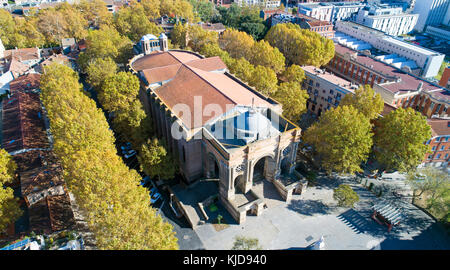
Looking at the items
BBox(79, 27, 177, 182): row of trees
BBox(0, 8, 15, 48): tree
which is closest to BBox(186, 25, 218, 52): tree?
BBox(79, 27, 177, 182): row of trees

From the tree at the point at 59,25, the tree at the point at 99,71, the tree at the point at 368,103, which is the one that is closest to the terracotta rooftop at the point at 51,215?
the tree at the point at 99,71

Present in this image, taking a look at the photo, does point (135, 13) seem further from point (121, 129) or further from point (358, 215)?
point (358, 215)

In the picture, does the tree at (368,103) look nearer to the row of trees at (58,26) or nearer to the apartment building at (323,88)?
the apartment building at (323,88)

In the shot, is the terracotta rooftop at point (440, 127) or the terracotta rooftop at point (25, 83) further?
the terracotta rooftop at point (25, 83)

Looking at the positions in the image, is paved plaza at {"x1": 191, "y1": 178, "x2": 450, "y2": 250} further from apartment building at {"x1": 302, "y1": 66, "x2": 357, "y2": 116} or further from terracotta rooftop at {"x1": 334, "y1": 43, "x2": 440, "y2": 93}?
terracotta rooftop at {"x1": 334, "y1": 43, "x2": 440, "y2": 93}

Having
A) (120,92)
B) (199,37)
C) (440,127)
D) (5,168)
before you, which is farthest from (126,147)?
(440,127)
